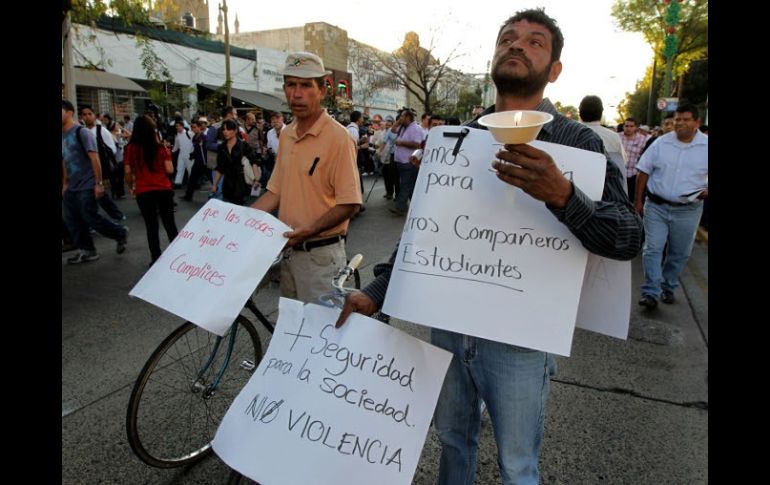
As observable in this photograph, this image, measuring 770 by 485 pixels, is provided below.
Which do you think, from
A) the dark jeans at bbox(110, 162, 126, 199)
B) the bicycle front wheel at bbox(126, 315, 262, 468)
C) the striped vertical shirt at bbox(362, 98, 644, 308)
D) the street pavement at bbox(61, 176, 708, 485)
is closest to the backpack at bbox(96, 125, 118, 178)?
the dark jeans at bbox(110, 162, 126, 199)

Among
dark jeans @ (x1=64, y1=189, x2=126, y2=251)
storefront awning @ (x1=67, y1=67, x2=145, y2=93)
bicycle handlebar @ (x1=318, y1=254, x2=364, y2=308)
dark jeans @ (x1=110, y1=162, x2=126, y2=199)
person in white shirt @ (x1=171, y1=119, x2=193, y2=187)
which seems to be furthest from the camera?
storefront awning @ (x1=67, y1=67, x2=145, y2=93)

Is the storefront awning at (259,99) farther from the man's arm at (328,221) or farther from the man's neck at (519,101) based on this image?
the man's neck at (519,101)

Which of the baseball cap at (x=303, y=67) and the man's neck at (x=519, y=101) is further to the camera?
the baseball cap at (x=303, y=67)

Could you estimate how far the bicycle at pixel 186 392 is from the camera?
249cm

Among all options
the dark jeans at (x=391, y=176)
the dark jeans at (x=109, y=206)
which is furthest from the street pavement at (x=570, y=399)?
the dark jeans at (x=391, y=176)

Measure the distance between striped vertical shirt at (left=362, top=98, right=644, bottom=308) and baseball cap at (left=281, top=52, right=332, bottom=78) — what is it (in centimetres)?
156

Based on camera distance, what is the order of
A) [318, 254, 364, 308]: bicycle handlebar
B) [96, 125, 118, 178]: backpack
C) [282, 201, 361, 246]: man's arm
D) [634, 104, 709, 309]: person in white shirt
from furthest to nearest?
[96, 125, 118, 178]: backpack → [634, 104, 709, 309]: person in white shirt → [282, 201, 361, 246]: man's arm → [318, 254, 364, 308]: bicycle handlebar

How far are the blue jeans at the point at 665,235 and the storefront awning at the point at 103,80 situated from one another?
1946 cm

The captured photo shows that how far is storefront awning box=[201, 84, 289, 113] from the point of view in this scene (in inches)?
1091

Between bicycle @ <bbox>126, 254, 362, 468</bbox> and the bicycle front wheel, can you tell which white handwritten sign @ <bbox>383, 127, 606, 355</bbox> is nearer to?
bicycle @ <bbox>126, 254, 362, 468</bbox>

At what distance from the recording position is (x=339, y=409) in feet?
4.77

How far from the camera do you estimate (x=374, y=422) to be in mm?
1429

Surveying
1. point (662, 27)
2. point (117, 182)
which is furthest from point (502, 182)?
point (662, 27)

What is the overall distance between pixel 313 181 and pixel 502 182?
4.89 ft
